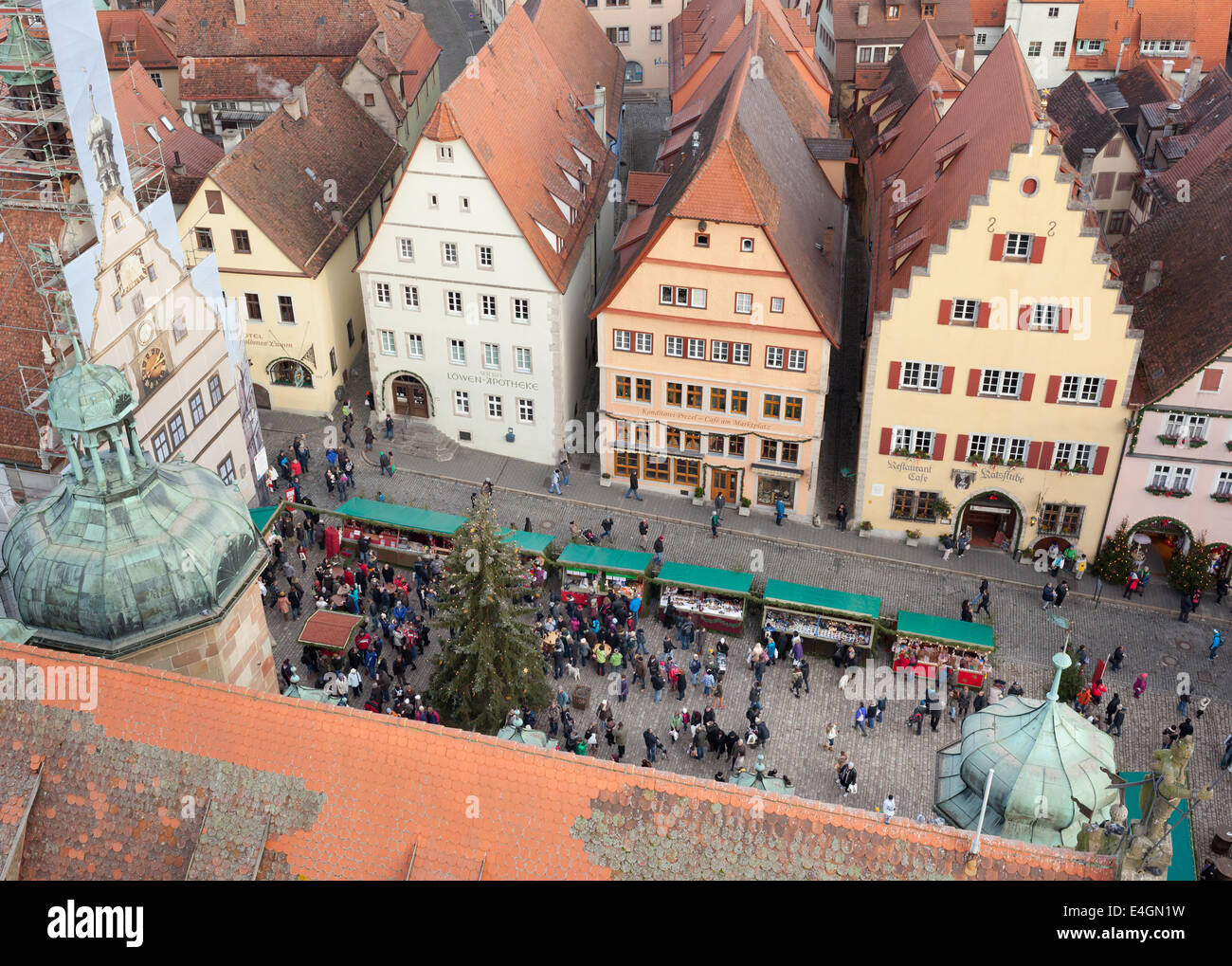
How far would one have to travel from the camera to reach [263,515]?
4994 centimetres

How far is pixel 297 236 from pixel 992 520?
103 feet

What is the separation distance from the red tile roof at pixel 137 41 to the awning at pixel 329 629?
44893mm

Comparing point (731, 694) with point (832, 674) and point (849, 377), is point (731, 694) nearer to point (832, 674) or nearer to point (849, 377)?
point (832, 674)

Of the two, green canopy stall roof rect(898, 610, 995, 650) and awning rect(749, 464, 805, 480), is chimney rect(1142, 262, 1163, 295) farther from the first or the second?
green canopy stall roof rect(898, 610, 995, 650)

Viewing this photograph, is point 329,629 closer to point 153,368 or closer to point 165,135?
point 153,368

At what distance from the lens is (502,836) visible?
75.6 feet

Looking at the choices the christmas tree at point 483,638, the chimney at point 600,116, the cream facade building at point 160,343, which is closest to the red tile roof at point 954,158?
the chimney at point 600,116

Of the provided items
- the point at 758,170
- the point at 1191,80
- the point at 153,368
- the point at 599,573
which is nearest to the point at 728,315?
the point at 758,170

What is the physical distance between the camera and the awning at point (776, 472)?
52250 millimetres

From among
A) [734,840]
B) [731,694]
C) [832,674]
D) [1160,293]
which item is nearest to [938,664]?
[832,674]

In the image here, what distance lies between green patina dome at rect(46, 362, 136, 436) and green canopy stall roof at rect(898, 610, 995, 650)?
91.4 ft

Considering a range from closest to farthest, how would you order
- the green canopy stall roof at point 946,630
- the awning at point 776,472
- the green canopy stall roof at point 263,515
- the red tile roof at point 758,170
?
1. the green canopy stall roof at point 946,630
2. the red tile roof at point 758,170
3. the green canopy stall roof at point 263,515
4. the awning at point 776,472

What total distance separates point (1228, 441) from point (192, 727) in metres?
37.8

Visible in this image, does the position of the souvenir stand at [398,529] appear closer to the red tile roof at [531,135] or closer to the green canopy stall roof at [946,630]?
the red tile roof at [531,135]
